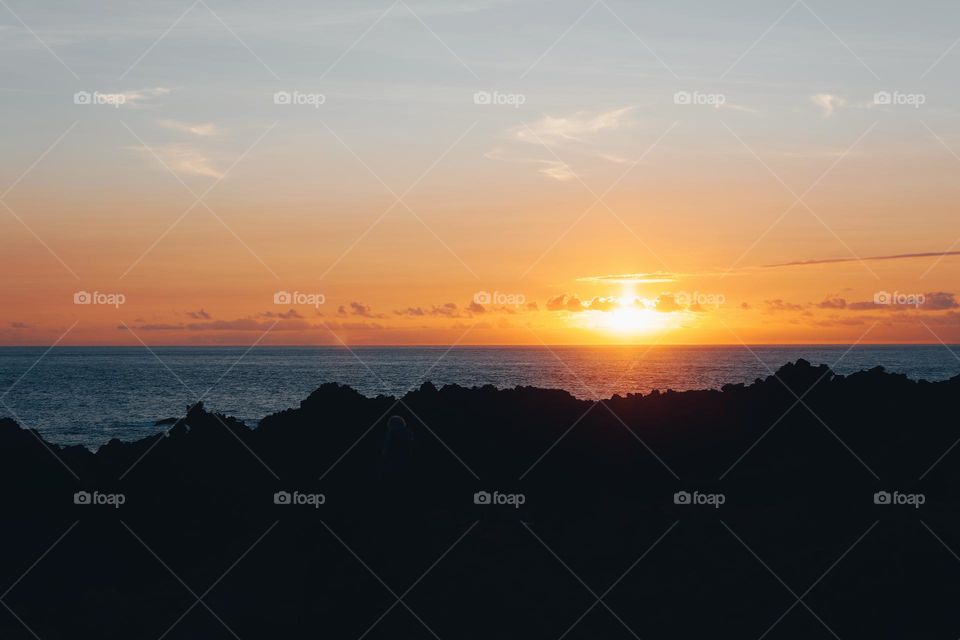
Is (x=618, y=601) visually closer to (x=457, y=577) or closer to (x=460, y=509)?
(x=457, y=577)

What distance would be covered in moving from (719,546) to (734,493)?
3725 mm

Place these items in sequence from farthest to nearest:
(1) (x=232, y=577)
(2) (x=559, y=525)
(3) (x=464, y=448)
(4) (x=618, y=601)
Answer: (3) (x=464, y=448) < (2) (x=559, y=525) < (1) (x=232, y=577) < (4) (x=618, y=601)

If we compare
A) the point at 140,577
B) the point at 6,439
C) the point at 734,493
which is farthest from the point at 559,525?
the point at 6,439

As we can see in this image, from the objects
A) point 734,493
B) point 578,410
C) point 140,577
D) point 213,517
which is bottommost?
point 140,577

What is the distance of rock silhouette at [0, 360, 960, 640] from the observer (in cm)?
1557

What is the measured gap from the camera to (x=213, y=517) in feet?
65.9

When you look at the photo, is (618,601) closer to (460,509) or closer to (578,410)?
(460,509)

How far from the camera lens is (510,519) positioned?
63.5ft

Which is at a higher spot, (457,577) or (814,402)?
(814,402)

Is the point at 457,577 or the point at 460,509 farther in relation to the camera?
the point at 460,509

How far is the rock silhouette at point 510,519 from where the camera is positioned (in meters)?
15.6

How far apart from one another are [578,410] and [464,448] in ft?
13.4

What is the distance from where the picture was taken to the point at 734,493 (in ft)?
69.2

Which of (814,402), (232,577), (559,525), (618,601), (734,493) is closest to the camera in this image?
(618,601)
